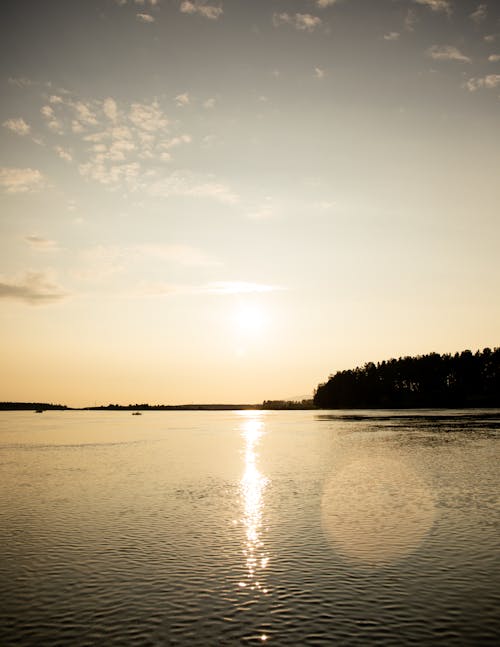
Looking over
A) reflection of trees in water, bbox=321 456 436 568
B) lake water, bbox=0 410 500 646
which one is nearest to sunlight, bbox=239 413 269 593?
lake water, bbox=0 410 500 646

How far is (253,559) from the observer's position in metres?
21.5

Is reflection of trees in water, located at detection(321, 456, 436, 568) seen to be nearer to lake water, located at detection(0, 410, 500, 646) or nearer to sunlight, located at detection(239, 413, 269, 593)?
lake water, located at detection(0, 410, 500, 646)

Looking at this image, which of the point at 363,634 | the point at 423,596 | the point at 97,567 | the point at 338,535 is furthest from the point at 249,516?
the point at 363,634

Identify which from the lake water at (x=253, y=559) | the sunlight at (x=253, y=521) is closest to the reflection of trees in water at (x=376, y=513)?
the lake water at (x=253, y=559)

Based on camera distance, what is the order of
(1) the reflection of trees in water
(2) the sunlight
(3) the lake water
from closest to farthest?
(3) the lake water < (2) the sunlight < (1) the reflection of trees in water

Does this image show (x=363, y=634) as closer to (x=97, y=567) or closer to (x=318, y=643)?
(x=318, y=643)

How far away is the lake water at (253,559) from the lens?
14.9 metres

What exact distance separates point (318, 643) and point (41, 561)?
1326cm

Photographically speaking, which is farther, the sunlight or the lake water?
the sunlight

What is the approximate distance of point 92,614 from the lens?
16.0 metres

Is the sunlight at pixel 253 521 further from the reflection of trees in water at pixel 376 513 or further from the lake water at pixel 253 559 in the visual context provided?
the reflection of trees in water at pixel 376 513

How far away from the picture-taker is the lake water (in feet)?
48.7

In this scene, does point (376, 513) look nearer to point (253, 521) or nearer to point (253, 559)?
point (253, 521)

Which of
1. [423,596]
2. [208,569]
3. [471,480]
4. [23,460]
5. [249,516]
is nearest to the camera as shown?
[423,596]
